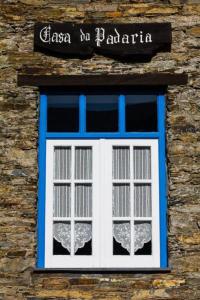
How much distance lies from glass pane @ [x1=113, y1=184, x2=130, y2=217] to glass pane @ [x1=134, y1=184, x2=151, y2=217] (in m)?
0.10

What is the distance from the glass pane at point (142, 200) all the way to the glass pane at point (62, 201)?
80cm

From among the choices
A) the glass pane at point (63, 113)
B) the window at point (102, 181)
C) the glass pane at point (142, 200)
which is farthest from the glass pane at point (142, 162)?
the glass pane at point (63, 113)

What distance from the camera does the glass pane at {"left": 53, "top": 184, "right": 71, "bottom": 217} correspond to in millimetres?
10469

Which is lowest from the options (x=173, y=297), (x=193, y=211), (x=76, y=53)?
(x=173, y=297)

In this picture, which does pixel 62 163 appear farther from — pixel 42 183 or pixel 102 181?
pixel 102 181

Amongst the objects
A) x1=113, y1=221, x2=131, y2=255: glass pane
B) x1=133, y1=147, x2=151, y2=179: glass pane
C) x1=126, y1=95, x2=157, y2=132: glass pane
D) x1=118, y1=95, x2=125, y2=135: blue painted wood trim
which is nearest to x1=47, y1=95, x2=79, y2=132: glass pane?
x1=118, y1=95, x2=125, y2=135: blue painted wood trim

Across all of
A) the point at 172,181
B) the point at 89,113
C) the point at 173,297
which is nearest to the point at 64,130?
the point at 89,113

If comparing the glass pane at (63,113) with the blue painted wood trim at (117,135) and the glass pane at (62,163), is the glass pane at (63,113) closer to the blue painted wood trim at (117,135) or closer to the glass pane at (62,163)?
the blue painted wood trim at (117,135)

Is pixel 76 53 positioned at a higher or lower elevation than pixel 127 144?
higher

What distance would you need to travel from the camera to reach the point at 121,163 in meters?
10.6

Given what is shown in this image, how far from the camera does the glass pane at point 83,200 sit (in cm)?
1044

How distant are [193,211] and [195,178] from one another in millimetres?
394

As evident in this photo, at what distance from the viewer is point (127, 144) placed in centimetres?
1055

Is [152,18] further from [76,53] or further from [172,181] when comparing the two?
[172,181]
